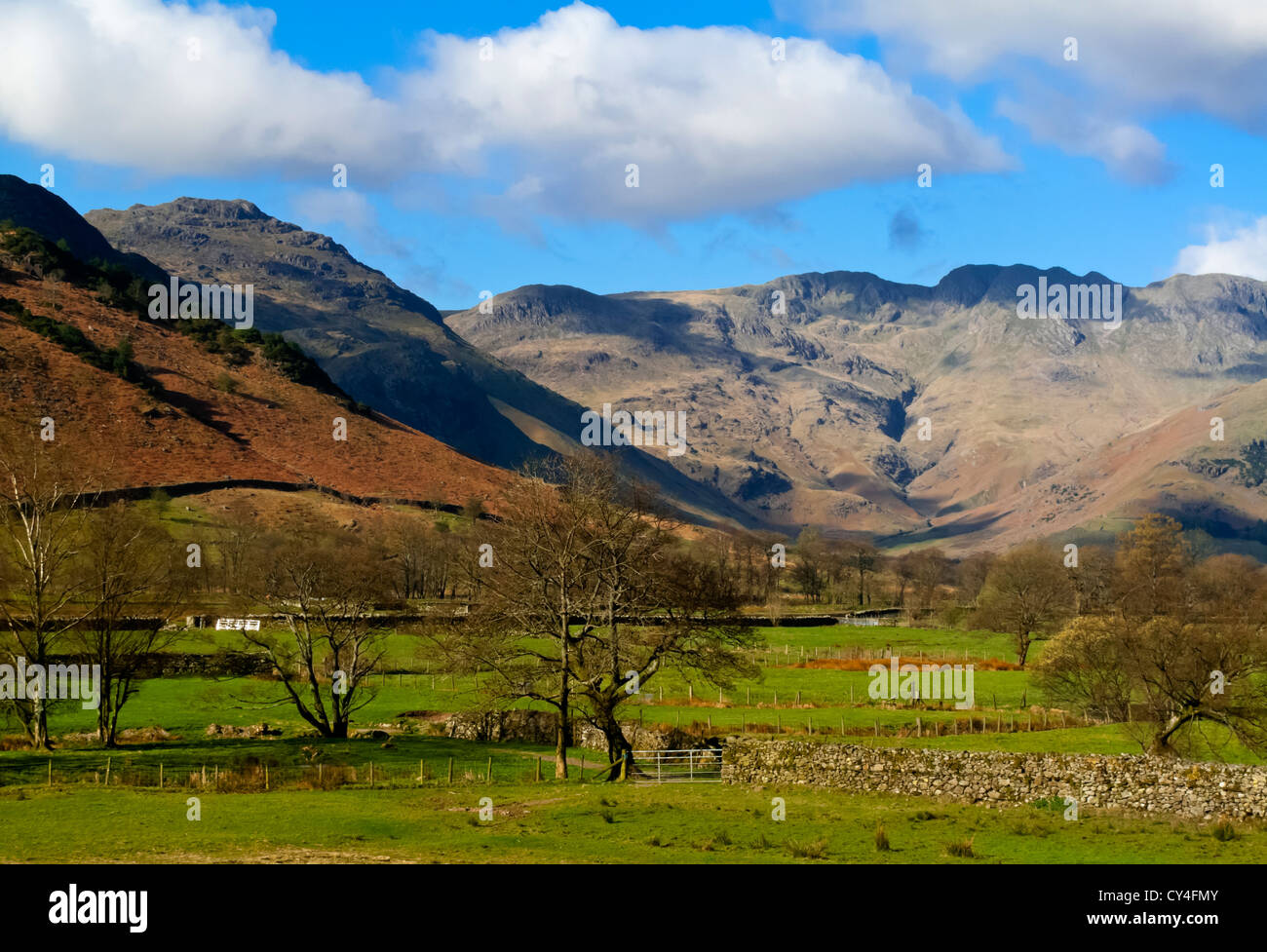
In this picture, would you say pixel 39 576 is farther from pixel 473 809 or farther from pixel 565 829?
pixel 565 829

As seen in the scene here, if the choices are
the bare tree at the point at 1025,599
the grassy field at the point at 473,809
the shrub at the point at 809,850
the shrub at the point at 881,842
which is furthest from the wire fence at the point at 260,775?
the bare tree at the point at 1025,599

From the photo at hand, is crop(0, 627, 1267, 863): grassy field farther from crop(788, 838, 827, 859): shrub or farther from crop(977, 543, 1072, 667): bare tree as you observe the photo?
crop(977, 543, 1072, 667): bare tree

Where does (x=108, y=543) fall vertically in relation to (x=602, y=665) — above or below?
above

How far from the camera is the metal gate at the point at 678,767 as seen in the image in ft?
153

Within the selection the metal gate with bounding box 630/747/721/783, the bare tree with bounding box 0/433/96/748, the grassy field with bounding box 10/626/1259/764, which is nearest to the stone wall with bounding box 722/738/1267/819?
the metal gate with bounding box 630/747/721/783

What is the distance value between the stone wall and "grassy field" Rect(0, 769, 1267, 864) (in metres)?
1.08

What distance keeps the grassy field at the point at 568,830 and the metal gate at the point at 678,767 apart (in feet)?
15.5

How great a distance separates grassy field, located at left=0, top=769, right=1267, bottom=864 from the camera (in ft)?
94.3

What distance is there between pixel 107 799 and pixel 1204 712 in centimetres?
4503

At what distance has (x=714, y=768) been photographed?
48.0m

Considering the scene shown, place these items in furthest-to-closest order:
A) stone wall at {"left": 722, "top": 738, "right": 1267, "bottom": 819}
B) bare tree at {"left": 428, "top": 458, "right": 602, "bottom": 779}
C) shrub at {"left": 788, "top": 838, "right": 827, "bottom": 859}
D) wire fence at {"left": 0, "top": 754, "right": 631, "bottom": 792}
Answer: bare tree at {"left": 428, "top": 458, "right": 602, "bottom": 779} < wire fence at {"left": 0, "top": 754, "right": 631, "bottom": 792} < stone wall at {"left": 722, "top": 738, "right": 1267, "bottom": 819} < shrub at {"left": 788, "top": 838, "right": 827, "bottom": 859}

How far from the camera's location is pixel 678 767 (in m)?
48.3
